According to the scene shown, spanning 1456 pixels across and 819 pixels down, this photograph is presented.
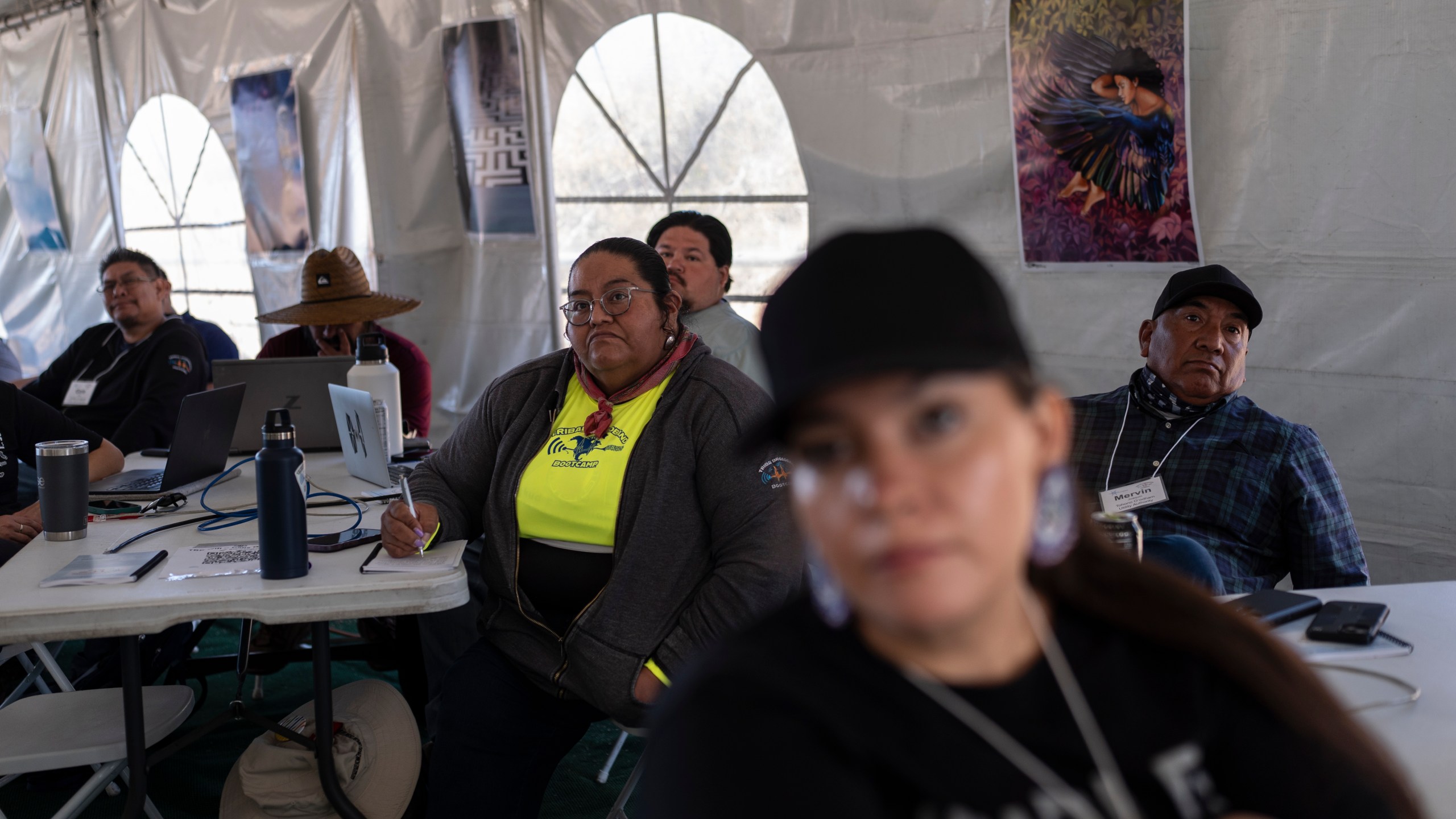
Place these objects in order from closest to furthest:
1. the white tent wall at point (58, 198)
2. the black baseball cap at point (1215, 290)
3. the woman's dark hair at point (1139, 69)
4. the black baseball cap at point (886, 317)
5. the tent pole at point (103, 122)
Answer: the black baseball cap at point (886, 317), the black baseball cap at point (1215, 290), the woman's dark hair at point (1139, 69), the tent pole at point (103, 122), the white tent wall at point (58, 198)

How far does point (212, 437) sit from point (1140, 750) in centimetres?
239

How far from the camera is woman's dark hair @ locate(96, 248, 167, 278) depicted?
389 cm

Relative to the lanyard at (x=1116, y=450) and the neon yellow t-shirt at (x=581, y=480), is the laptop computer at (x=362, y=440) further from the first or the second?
the lanyard at (x=1116, y=450)

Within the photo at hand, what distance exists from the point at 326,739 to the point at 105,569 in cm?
52

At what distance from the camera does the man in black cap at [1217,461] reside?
2.16 m

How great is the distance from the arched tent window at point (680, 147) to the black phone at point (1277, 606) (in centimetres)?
252

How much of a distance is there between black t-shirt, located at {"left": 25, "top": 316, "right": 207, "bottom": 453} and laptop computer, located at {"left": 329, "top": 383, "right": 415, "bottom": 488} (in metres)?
1.26

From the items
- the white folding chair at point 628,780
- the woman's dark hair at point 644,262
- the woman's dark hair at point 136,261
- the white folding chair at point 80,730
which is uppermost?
the woman's dark hair at point 136,261

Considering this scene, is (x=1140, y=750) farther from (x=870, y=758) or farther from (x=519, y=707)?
(x=519, y=707)

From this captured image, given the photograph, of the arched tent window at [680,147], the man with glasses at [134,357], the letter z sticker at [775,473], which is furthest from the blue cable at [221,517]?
the arched tent window at [680,147]

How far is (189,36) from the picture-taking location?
645cm

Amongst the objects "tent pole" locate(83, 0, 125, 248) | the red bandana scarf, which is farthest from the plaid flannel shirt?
"tent pole" locate(83, 0, 125, 248)

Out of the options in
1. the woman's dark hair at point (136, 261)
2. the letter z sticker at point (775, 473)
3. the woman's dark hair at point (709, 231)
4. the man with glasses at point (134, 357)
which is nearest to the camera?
the letter z sticker at point (775, 473)

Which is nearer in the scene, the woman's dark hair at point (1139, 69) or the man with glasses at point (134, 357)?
the woman's dark hair at point (1139, 69)
